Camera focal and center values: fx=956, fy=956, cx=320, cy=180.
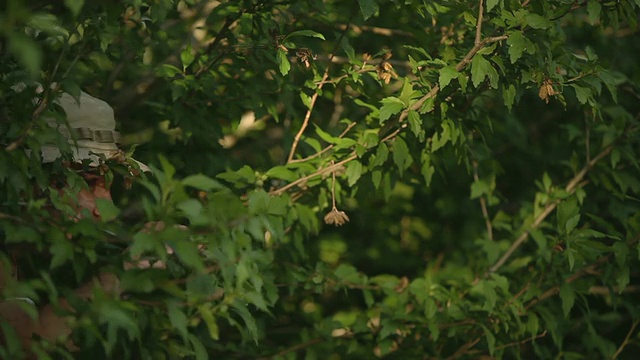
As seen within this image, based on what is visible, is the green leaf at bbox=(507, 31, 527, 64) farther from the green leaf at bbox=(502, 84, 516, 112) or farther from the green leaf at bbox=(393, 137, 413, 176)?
the green leaf at bbox=(393, 137, 413, 176)

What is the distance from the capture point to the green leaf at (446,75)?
2.80m

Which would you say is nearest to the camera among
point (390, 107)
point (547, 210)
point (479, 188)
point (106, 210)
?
point (106, 210)

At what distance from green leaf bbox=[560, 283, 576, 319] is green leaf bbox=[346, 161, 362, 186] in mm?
980

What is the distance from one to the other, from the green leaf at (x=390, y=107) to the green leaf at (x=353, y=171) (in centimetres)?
27

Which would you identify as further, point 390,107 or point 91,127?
point 390,107

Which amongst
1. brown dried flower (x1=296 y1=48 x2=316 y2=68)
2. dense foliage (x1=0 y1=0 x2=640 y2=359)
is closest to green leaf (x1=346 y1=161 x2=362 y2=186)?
dense foliage (x1=0 y1=0 x2=640 y2=359)

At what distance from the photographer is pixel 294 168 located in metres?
3.46

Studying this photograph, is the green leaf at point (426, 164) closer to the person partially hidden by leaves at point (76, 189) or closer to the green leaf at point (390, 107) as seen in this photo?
the green leaf at point (390, 107)

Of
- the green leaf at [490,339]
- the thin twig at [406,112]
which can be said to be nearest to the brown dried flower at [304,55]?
the thin twig at [406,112]

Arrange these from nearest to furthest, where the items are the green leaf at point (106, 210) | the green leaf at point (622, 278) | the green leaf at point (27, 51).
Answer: the green leaf at point (27, 51)
the green leaf at point (106, 210)
the green leaf at point (622, 278)

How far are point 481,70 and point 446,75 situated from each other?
0.34 ft

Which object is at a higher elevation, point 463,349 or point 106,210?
point 106,210

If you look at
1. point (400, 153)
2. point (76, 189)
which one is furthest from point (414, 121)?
point (76, 189)

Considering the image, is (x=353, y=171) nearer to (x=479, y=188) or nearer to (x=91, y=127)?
(x=91, y=127)
